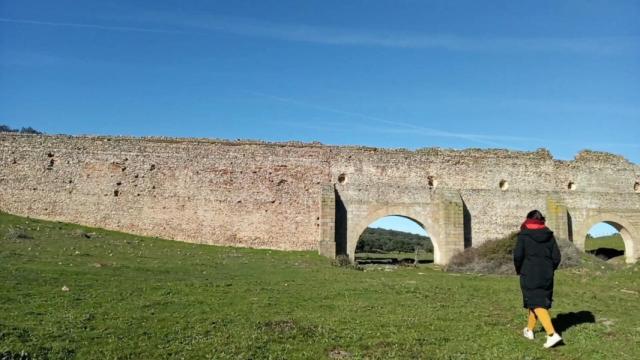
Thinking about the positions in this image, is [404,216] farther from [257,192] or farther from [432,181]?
[257,192]

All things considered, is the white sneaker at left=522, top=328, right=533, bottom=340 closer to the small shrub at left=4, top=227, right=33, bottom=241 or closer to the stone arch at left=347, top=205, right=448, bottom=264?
the stone arch at left=347, top=205, right=448, bottom=264

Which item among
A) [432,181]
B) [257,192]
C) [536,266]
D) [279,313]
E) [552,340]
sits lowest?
[552,340]

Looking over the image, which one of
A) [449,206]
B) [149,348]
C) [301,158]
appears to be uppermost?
[301,158]

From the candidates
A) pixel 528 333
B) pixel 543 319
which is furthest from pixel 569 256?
pixel 543 319

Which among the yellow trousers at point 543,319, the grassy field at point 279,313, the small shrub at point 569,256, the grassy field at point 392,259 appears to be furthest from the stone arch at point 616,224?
the yellow trousers at point 543,319

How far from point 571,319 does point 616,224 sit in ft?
62.0

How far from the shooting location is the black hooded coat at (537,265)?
803cm

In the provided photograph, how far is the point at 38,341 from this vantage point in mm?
7203

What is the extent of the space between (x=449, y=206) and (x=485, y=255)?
4140 mm

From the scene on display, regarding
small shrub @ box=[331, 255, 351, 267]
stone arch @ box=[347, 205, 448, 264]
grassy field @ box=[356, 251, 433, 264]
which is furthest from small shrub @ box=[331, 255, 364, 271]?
grassy field @ box=[356, 251, 433, 264]

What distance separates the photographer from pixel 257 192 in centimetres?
2370

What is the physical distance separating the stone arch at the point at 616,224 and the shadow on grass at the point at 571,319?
54.9ft

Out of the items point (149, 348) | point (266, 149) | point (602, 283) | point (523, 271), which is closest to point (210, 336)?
point (149, 348)

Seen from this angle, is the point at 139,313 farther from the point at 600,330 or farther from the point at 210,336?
the point at 600,330
